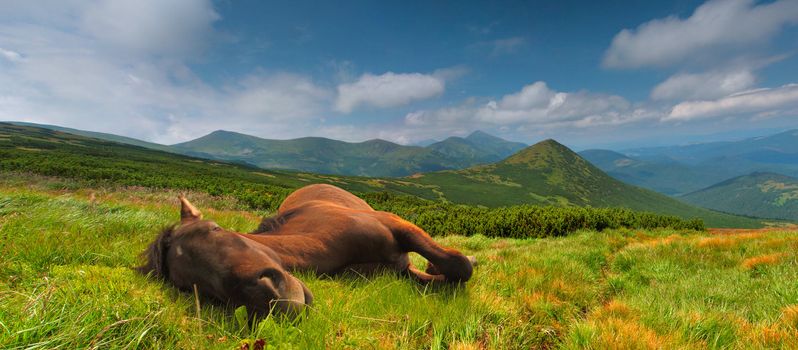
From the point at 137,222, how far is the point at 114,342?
21.1 feet

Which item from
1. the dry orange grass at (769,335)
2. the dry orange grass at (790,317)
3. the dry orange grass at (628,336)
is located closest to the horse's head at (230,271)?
the dry orange grass at (628,336)

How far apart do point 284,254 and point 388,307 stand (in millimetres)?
1202

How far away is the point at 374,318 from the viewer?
9.83 ft

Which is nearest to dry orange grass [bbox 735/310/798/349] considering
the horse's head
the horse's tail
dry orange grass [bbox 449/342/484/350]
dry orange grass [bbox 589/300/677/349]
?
dry orange grass [bbox 589/300/677/349]

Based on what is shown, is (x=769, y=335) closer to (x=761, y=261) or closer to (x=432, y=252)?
(x=432, y=252)

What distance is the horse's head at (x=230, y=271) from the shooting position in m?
2.62

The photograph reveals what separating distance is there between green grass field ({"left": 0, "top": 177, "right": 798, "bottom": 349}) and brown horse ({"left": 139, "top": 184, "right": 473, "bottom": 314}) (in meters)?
0.18

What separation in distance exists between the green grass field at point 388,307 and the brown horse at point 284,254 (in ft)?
0.59

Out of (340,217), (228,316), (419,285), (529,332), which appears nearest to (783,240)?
(529,332)

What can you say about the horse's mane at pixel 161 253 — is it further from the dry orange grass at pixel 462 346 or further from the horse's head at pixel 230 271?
the dry orange grass at pixel 462 346

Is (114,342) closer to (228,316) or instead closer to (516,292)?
(228,316)

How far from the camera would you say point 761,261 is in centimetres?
654

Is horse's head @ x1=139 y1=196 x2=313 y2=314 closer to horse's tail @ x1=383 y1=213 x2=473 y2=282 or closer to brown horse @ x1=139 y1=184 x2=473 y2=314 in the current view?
brown horse @ x1=139 y1=184 x2=473 y2=314

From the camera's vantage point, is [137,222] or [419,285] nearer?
[419,285]
